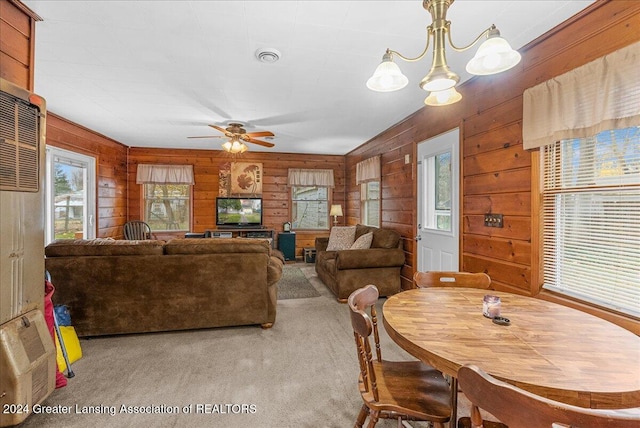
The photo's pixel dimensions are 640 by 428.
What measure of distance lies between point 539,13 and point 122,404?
369cm

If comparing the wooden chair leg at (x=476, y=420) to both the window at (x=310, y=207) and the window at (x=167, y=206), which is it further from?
the window at (x=167, y=206)

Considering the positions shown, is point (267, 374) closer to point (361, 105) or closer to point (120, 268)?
point (120, 268)

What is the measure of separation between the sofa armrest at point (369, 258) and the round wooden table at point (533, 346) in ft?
7.46

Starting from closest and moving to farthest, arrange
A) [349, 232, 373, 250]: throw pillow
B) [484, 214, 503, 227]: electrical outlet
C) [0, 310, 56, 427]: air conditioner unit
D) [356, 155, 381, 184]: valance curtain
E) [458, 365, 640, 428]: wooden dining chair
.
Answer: [458, 365, 640, 428]: wooden dining chair
[0, 310, 56, 427]: air conditioner unit
[484, 214, 503, 227]: electrical outlet
[349, 232, 373, 250]: throw pillow
[356, 155, 381, 184]: valance curtain

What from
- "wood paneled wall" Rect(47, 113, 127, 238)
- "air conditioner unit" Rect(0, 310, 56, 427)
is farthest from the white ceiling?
"air conditioner unit" Rect(0, 310, 56, 427)

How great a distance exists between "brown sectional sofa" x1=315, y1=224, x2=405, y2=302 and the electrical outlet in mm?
1504

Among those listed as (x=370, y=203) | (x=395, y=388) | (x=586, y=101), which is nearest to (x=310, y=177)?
(x=370, y=203)

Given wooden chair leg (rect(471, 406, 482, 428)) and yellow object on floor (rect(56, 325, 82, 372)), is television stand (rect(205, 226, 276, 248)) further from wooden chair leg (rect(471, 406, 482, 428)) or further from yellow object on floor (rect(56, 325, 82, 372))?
wooden chair leg (rect(471, 406, 482, 428))

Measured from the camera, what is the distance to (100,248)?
2719mm

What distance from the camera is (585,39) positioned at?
1880mm

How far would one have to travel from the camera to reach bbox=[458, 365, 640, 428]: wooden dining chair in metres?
0.59

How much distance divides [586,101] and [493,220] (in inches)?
43.8

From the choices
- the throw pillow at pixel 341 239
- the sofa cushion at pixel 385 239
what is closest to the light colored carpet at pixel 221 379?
the sofa cushion at pixel 385 239

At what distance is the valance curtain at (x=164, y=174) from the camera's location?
6.33 metres
